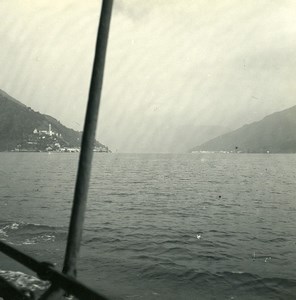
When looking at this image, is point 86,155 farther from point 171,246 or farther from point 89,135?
point 171,246

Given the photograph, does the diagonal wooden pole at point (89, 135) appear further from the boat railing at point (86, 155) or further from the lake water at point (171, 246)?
the lake water at point (171, 246)

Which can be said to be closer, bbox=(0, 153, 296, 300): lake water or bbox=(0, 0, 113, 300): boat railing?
bbox=(0, 0, 113, 300): boat railing

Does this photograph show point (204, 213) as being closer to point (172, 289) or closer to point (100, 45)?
point (172, 289)

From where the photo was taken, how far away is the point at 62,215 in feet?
100

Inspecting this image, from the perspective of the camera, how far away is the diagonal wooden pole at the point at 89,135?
2.68 m

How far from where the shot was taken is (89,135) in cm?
267

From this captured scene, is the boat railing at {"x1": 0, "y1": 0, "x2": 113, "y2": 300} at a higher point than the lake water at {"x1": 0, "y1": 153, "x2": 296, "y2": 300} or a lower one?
higher

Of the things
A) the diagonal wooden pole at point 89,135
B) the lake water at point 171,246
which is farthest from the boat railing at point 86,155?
the lake water at point 171,246

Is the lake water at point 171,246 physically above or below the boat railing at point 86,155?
below

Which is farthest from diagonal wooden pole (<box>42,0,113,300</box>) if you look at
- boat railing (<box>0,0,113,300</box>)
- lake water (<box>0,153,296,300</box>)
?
lake water (<box>0,153,296,300</box>)

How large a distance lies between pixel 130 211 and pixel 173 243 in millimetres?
13102

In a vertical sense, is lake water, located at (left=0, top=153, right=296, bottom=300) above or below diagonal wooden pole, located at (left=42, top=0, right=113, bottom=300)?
below

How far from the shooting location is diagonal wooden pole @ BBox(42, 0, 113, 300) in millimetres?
2678

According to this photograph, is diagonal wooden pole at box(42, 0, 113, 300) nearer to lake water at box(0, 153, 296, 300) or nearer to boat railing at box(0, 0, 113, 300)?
boat railing at box(0, 0, 113, 300)
